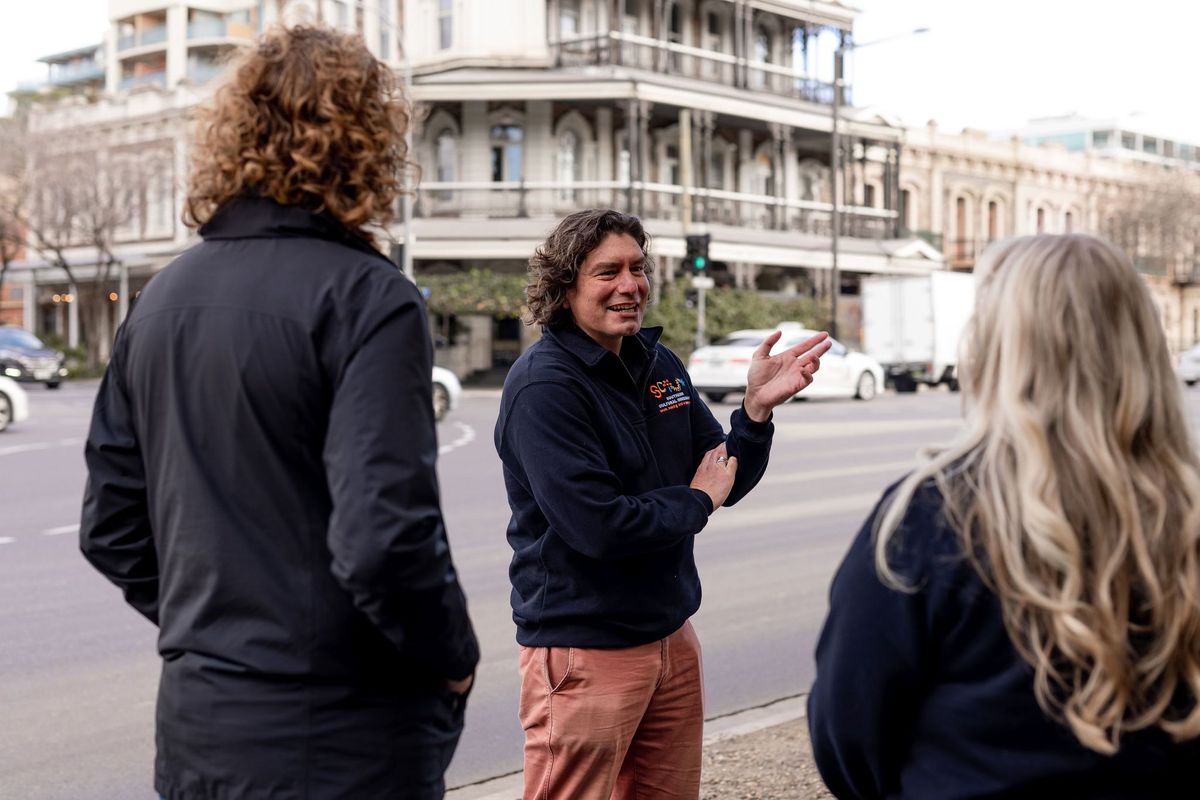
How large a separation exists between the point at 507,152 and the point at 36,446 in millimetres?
24214

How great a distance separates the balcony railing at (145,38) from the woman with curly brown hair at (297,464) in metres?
75.3

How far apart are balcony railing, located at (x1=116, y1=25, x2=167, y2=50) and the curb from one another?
72606 mm

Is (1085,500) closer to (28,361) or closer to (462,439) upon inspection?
(462,439)

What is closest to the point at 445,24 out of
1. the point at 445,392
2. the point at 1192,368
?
the point at 445,392

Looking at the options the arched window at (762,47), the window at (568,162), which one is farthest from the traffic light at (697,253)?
the arched window at (762,47)

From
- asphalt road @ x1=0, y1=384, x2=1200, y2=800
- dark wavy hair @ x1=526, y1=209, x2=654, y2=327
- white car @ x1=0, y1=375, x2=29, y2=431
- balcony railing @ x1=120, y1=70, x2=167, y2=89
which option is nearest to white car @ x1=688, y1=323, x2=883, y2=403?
asphalt road @ x1=0, y1=384, x2=1200, y2=800

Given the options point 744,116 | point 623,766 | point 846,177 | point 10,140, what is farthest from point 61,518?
point 846,177

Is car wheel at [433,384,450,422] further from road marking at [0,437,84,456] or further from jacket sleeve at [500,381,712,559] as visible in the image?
jacket sleeve at [500,381,712,559]

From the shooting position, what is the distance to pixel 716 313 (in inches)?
1537

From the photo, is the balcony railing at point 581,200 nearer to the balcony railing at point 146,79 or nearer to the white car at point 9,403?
the white car at point 9,403

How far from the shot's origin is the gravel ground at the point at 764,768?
484cm

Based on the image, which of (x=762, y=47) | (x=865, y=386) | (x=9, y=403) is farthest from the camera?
(x=762, y=47)

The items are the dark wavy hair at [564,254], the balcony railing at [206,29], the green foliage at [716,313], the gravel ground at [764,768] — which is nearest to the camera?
the dark wavy hair at [564,254]

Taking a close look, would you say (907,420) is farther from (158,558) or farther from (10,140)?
(10,140)
